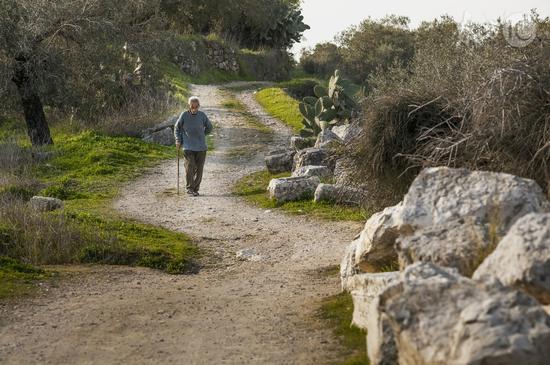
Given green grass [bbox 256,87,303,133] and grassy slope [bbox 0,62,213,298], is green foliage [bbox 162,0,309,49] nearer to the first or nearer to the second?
green grass [bbox 256,87,303,133]

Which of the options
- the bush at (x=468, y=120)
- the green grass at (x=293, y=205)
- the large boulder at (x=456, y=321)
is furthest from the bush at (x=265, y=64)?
the large boulder at (x=456, y=321)

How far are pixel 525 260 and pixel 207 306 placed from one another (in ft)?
13.3

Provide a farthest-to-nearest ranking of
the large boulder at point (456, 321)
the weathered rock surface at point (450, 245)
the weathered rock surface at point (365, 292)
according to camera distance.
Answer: the weathered rock surface at point (365, 292)
the weathered rock surface at point (450, 245)
the large boulder at point (456, 321)

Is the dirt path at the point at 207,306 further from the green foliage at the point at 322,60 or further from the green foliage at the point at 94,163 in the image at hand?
the green foliage at the point at 322,60

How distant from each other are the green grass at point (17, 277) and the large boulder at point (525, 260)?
17.6 feet

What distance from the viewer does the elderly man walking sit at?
16.3 metres

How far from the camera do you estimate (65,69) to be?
2278 cm

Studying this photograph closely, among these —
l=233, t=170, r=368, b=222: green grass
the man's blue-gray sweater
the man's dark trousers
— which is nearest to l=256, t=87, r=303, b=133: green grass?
l=233, t=170, r=368, b=222: green grass

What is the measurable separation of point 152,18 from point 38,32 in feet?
17.9

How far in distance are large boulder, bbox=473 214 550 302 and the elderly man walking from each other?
11010mm

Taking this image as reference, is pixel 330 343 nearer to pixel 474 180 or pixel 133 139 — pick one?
pixel 474 180

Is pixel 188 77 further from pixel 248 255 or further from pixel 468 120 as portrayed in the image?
pixel 468 120

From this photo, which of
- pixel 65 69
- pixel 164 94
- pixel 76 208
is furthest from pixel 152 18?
pixel 76 208

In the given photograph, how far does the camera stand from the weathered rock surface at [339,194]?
13980 millimetres
